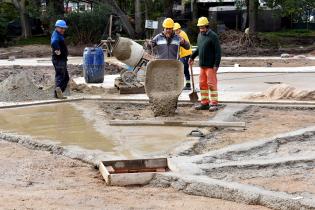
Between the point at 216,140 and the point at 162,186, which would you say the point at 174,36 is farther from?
the point at 162,186

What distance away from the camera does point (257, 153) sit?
8.27m

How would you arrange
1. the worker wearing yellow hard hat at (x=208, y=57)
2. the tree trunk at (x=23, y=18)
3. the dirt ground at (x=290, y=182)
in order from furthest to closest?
1. the tree trunk at (x=23, y=18)
2. the worker wearing yellow hard hat at (x=208, y=57)
3. the dirt ground at (x=290, y=182)

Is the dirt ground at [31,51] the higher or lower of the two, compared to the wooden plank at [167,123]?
lower

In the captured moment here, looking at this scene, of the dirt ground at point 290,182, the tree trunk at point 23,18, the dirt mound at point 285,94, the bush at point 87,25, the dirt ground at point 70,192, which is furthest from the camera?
the tree trunk at point 23,18

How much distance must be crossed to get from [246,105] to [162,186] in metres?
5.97

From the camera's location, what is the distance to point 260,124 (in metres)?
10.5

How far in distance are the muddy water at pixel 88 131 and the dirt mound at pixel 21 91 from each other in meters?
1.53

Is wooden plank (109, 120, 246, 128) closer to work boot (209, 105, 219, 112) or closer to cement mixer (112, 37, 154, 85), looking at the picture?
work boot (209, 105, 219, 112)

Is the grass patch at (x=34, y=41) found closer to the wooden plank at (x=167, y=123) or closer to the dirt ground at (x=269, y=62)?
the dirt ground at (x=269, y=62)

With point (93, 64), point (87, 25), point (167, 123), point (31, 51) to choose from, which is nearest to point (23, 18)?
point (87, 25)

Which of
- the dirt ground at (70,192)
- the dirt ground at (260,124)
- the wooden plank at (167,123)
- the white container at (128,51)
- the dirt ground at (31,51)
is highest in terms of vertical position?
the white container at (128,51)

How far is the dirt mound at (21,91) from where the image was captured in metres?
14.0

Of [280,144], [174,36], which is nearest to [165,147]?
[280,144]

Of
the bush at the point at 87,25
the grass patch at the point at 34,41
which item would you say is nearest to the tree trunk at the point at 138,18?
the bush at the point at 87,25
